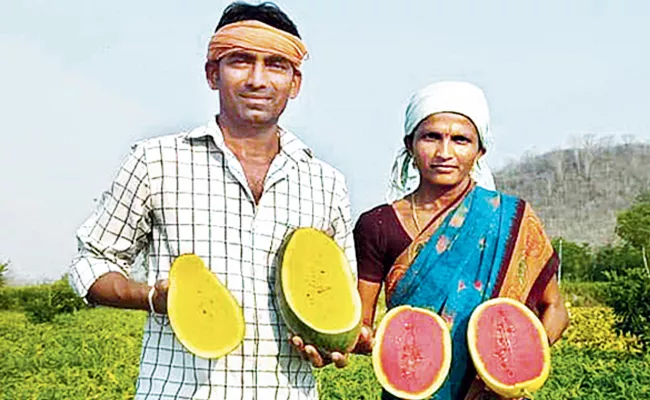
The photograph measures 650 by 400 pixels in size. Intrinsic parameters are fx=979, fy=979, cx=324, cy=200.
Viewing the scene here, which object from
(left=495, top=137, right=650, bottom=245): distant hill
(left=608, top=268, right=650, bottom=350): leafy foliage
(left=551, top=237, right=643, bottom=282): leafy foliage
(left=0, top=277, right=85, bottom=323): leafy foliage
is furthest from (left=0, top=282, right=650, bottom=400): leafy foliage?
(left=495, top=137, right=650, bottom=245): distant hill

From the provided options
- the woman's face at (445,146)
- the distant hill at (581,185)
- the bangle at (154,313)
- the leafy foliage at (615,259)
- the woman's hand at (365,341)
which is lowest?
the distant hill at (581,185)

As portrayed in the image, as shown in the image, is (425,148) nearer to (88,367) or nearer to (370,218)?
(370,218)

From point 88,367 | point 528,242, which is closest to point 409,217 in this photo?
point 528,242

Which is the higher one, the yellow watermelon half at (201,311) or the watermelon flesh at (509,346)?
the yellow watermelon half at (201,311)

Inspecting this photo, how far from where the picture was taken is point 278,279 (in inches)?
91.6

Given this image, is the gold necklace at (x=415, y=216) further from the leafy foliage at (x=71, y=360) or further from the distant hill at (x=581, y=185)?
the distant hill at (x=581, y=185)

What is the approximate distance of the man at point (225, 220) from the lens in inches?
91.2

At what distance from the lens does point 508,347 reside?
2713mm

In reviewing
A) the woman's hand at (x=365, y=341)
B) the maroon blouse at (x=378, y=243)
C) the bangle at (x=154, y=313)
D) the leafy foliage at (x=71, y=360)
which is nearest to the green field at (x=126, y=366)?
the leafy foliage at (x=71, y=360)

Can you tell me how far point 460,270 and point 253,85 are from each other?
2.75ft

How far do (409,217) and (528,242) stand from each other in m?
0.35

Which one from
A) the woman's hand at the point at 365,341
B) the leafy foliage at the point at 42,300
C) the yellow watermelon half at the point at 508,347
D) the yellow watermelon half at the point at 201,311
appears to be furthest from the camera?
the leafy foliage at the point at 42,300

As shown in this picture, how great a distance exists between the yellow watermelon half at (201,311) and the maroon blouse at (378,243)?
68 cm

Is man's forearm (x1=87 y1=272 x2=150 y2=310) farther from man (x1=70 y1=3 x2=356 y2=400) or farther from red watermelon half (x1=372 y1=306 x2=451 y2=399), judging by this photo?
red watermelon half (x1=372 y1=306 x2=451 y2=399)
